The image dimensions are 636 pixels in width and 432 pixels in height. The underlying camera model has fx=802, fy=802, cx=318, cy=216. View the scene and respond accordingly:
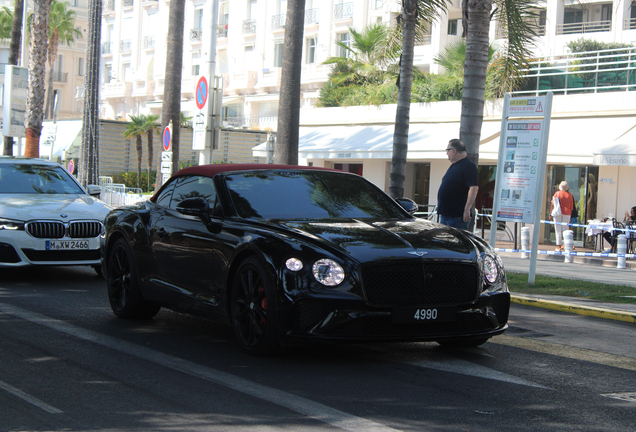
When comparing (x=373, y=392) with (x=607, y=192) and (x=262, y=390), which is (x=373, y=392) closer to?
(x=262, y=390)

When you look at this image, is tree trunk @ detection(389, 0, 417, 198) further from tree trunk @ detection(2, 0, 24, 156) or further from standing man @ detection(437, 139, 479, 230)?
tree trunk @ detection(2, 0, 24, 156)

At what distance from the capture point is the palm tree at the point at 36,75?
27266 mm

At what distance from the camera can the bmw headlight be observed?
10273 mm

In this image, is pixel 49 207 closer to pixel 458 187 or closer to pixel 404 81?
pixel 458 187

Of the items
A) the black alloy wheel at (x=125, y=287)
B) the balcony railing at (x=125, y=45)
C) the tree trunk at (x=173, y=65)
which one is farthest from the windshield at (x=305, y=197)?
the balcony railing at (x=125, y=45)

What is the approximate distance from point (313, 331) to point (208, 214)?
5.76 feet

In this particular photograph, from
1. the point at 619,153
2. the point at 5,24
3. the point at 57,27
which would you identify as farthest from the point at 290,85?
the point at 5,24

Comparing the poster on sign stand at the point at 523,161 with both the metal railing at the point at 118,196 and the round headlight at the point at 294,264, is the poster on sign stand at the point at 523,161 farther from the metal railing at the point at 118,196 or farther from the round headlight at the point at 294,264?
the metal railing at the point at 118,196

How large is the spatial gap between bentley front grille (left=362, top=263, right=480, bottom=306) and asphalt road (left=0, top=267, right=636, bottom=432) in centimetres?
54

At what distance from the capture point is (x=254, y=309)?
6180mm

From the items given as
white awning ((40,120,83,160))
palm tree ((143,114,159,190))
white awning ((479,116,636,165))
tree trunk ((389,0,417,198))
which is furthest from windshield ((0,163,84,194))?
white awning ((40,120,83,160))

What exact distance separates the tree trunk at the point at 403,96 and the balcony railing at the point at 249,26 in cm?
3861

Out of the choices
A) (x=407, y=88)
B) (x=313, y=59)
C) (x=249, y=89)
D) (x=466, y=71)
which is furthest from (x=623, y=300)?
(x=249, y=89)

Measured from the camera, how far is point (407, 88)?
17.8 metres
